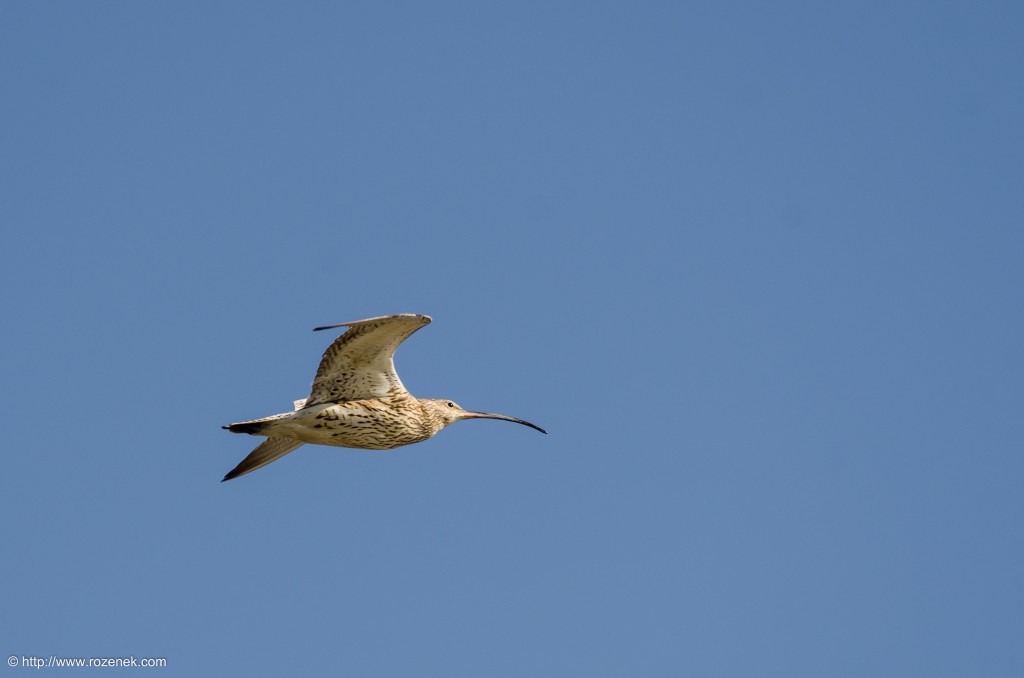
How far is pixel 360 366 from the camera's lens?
65.0 feet

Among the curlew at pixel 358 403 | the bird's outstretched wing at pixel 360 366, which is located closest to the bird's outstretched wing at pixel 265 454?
the curlew at pixel 358 403

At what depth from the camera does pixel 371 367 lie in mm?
19844

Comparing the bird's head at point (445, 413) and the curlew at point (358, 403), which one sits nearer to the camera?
the curlew at point (358, 403)

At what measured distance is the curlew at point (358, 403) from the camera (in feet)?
63.4

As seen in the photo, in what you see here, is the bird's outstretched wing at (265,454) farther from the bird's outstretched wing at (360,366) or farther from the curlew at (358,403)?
the bird's outstretched wing at (360,366)

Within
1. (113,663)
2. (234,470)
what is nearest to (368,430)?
(234,470)

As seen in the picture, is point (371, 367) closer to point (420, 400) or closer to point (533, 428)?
point (420, 400)

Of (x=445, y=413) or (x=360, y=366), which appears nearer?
(x=360, y=366)

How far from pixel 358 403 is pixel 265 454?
2.47m

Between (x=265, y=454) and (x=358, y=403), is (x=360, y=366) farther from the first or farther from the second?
(x=265, y=454)

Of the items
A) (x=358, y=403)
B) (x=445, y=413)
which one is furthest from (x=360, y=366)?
(x=445, y=413)

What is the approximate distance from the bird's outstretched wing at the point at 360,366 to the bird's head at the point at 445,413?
2.94ft

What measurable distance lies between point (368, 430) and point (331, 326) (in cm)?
297

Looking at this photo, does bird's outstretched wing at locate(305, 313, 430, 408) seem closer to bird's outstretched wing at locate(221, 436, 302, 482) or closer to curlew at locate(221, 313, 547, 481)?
curlew at locate(221, 313, 547, 481)
